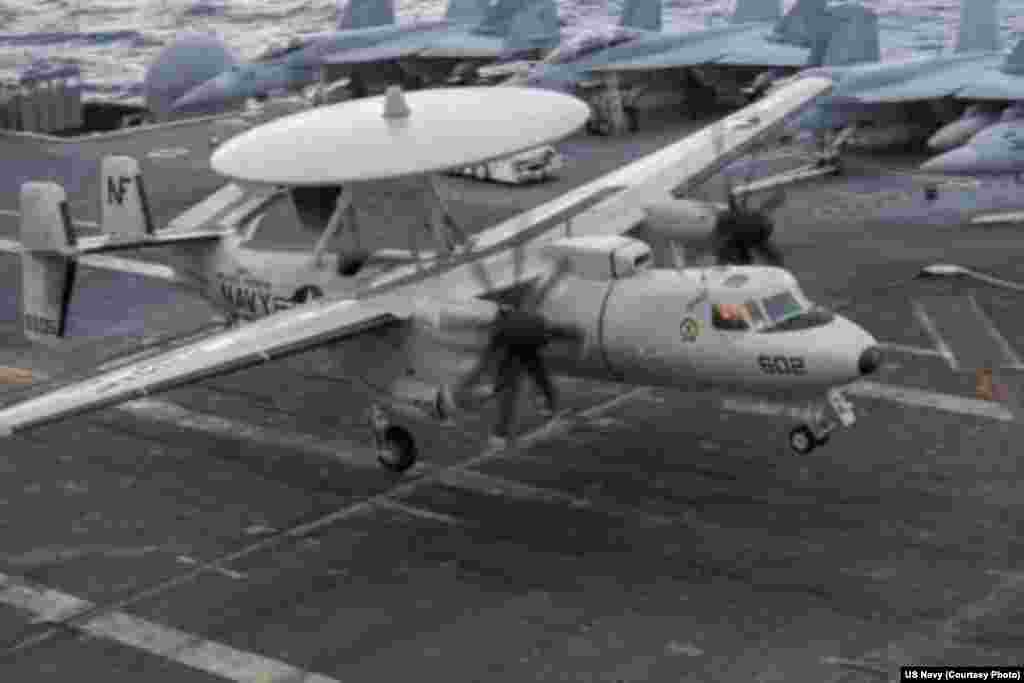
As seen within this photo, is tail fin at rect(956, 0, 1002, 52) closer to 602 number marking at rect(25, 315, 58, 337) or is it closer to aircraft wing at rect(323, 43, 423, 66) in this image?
aircraft wing at rect(323, 43, 423, 66)

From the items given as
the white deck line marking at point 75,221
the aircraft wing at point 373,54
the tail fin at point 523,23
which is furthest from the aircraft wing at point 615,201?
the aircraft wing at point 373,54

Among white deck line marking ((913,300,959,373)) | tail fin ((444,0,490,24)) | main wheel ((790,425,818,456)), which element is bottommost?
white deck line marking ((913,300,959,373))

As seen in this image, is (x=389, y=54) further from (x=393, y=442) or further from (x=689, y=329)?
(x=689, y=329)

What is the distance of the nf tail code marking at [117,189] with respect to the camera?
42.9 m

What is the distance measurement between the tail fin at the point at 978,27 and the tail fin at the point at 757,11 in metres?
14.4

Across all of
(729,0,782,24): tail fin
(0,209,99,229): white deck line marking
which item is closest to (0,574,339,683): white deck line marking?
(0,209,99,229): white deck line marking

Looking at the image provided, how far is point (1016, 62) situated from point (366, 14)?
39704 mm

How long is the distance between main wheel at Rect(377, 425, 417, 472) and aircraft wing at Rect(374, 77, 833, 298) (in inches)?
122

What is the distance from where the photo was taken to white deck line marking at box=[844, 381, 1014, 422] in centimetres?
3841

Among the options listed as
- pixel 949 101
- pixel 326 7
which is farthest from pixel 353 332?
pixel 326 7

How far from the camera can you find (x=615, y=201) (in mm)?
42750

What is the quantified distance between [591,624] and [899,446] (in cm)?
1064

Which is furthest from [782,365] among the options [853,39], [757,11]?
[757,11]

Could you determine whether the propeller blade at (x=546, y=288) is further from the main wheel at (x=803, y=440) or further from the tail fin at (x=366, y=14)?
the tail fin at (x=366, y=14)
